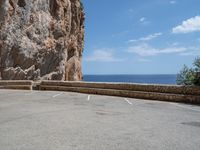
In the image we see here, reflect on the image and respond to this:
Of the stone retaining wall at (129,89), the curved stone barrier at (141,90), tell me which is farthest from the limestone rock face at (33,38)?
the curved stone barrier at (141,90)

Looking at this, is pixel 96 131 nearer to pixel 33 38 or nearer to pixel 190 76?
pixel 190 76

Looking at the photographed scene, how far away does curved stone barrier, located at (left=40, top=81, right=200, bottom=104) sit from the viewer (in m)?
15.8

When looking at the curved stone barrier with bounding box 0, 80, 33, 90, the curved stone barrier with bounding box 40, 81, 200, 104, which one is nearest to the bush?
the curved stone barrier with bounding box 40, 81, 200, 104

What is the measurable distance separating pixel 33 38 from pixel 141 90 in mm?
21428

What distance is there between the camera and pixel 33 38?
1385 inches

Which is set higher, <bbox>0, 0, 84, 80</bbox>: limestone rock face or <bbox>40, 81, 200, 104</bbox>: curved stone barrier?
<bbox>0, 0, 84, 80</bbox>: limestone rock face

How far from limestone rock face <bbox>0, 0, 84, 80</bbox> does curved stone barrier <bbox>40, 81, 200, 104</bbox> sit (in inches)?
476

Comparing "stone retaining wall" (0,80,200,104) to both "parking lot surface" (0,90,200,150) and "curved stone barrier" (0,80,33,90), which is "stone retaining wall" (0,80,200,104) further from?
"parking lot surface" (0,90,200,150)

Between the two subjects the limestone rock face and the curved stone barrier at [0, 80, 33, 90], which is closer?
the curved stone barrier at [0, 80, 33, 90]

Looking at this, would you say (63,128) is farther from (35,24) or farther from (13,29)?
(35,24)

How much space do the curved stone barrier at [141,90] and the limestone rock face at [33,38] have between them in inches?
476

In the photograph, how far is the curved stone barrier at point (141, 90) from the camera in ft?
51.7

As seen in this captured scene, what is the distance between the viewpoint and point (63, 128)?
25.7 ft

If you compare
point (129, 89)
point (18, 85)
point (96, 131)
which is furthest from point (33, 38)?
point (96, 131)
